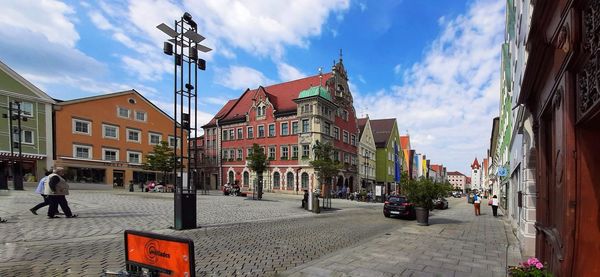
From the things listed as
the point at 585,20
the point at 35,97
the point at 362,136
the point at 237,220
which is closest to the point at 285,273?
the point at 585,20

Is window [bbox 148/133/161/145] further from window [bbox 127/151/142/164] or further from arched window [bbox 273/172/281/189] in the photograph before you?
arched window [bbox 273/172/281/189]

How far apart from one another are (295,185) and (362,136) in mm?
18616

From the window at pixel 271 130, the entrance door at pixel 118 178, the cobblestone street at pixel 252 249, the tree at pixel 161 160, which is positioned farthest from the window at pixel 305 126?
the cobblestone street at pixel 252 249

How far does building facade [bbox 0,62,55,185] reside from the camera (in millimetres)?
36375

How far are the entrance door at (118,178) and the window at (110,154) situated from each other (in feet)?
5.95

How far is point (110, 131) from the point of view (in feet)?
148

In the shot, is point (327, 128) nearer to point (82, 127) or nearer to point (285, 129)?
point (285, 129)

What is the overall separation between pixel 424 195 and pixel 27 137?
43405 millimetres

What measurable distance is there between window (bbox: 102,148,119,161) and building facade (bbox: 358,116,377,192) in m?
37.0

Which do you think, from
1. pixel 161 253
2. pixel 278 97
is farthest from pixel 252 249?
pixel 278 97

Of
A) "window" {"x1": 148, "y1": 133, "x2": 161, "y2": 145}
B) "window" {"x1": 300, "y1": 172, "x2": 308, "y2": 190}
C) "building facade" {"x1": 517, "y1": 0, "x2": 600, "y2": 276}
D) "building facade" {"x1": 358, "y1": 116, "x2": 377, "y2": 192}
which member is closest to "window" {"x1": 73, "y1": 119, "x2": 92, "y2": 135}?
"window" {"x1": 148, "y1": 133, "x2": 161, "y2": 145}

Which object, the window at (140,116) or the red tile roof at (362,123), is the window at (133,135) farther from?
the red tile roof at (362,123)

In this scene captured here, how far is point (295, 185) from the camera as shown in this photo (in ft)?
150

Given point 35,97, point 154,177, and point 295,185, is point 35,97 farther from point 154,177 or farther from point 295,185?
point 295,185
